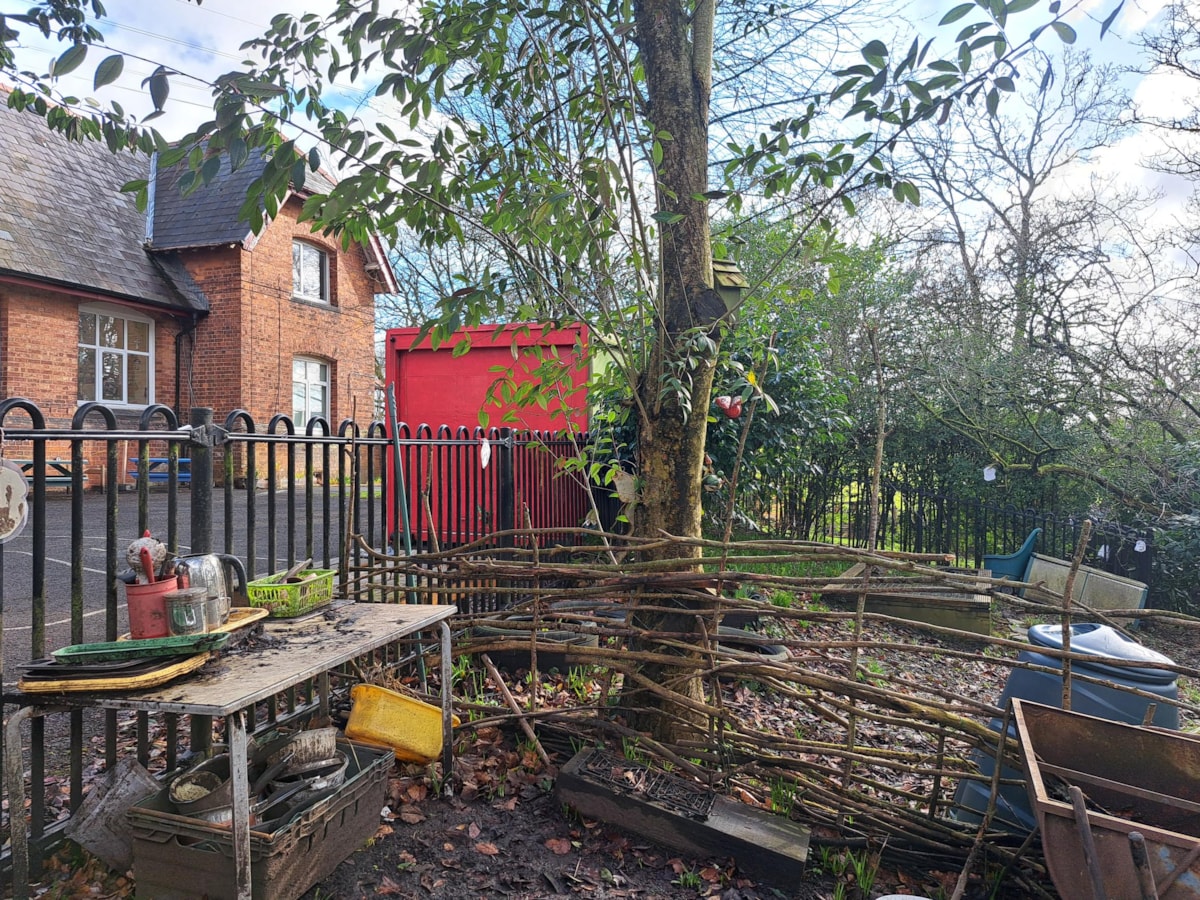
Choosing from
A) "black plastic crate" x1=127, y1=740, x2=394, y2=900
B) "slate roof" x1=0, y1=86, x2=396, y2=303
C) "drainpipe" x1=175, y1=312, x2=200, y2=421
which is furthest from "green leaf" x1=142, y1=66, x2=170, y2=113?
"drainpipe" x1=175, y1=312, x2=200, y2=421

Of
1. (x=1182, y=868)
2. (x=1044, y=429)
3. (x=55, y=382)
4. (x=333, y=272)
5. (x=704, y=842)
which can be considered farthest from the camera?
(x=333, y=272)

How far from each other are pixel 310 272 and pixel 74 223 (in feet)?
15.7

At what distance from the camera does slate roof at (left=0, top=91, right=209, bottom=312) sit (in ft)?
41.7

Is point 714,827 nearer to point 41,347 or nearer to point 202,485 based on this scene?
point 202,485

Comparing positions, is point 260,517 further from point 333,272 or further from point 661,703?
point 333,272

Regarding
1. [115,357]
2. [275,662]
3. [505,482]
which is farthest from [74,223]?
[275,662]

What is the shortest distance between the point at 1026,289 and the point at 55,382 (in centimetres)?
1664

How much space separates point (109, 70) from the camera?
1.93 m

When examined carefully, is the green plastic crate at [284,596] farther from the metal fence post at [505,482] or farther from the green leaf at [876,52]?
the green leaf at [876,52]

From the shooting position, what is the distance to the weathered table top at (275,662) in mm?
1924

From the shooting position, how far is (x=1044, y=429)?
9.07m

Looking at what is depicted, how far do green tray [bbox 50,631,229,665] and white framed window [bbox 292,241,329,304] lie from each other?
16329 mm

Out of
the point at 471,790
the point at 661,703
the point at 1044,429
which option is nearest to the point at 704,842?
the point at 661,703

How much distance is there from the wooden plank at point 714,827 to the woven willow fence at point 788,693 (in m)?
0.24
